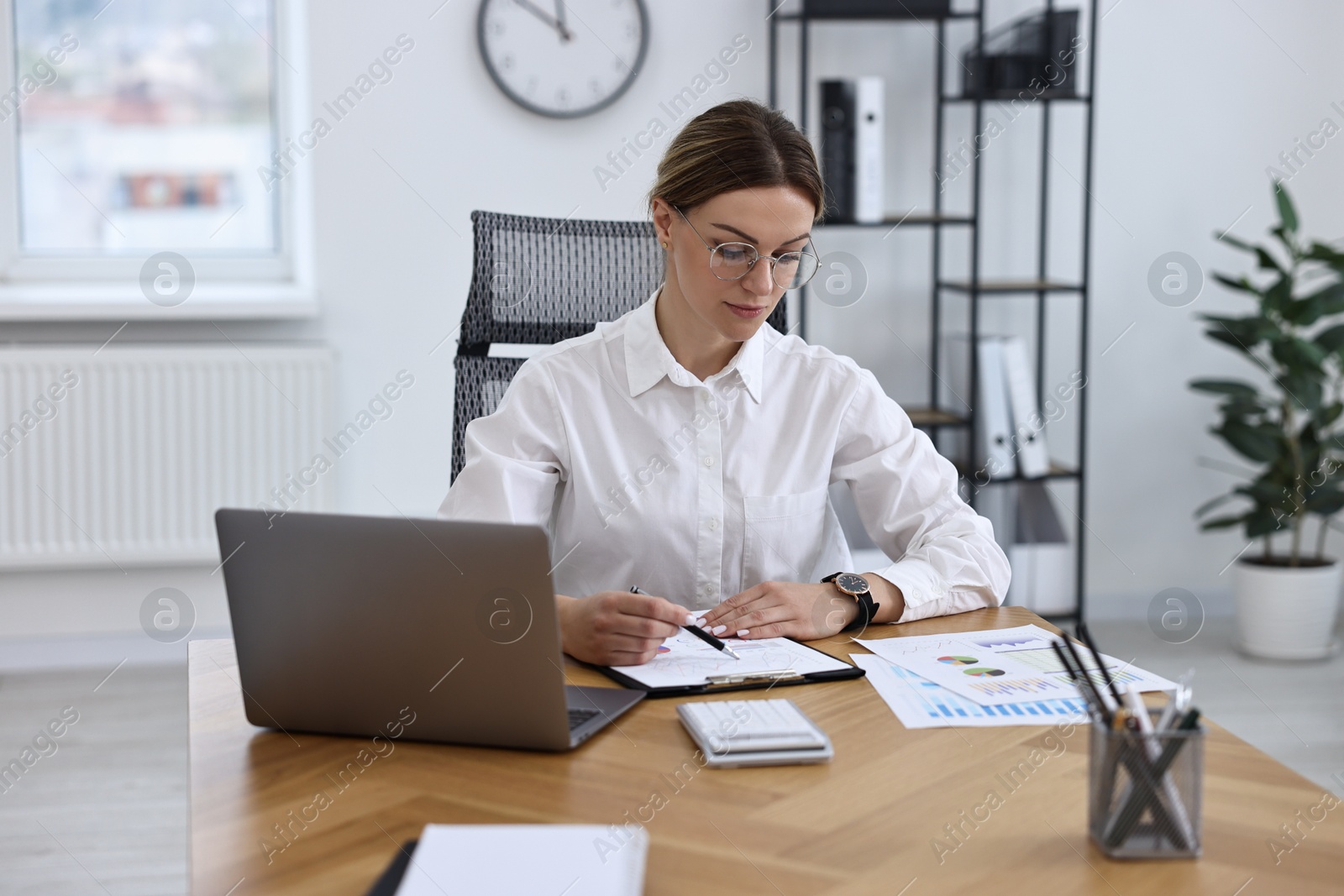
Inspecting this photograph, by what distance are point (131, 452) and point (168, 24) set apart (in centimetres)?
115

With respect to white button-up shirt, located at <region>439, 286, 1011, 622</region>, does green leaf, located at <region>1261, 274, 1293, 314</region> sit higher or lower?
higher

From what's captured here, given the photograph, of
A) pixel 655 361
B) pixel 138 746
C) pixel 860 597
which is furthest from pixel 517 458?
pixel 138 746

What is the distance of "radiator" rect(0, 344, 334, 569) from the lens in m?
3.02

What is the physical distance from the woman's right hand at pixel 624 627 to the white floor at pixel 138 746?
118cm

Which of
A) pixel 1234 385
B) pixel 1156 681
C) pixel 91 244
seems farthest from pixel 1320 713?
pixel 91 244

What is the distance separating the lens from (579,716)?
1041 mm

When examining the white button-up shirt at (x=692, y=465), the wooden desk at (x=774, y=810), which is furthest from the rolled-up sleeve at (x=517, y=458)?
the wooden desk at (x=774, y=810)

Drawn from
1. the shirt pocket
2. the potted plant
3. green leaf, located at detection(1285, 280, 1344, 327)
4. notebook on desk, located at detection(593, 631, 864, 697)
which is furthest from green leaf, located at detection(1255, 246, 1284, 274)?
notebook on desk, located at detection(593, 631, 864, 697)

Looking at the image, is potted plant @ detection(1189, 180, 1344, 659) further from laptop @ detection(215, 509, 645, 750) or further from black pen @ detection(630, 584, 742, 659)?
laptop @ detection(215, 509, 645, 750)

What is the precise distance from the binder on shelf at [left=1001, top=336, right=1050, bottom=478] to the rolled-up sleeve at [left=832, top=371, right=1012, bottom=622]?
1.55 metres

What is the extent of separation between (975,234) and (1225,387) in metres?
0.79

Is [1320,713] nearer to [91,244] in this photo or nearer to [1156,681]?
[1156,681]

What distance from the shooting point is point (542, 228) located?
1.70m

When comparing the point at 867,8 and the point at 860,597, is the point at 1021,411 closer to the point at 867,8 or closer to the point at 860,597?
the point at 867,8
